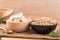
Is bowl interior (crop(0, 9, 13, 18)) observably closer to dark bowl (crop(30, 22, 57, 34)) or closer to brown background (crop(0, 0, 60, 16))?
dark bowl (crop(30, 22, 57, 34))

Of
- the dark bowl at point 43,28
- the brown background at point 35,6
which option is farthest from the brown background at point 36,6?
the dark bowl at point 43,28

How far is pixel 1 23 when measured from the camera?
61.6 inches

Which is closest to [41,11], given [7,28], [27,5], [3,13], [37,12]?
[37,12]

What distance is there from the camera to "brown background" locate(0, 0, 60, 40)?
2.73 meters

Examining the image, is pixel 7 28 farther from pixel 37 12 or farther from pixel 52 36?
pixel 37 12

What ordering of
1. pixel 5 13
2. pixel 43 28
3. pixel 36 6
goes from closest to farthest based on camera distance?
pixel 43 28
pixel 5 13
pixel 36 6

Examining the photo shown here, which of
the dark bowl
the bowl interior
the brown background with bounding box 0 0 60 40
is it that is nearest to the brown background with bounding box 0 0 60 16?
the brown background with bounding box 0 0 60 40

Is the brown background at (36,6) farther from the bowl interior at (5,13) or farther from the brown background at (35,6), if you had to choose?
the bowl interior at (5,13)

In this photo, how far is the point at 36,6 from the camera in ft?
9.14

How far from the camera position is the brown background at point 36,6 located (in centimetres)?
273

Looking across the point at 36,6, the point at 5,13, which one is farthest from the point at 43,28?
the point at 36,6

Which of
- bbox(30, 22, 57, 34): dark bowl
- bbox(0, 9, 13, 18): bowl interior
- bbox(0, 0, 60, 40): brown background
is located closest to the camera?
bbox(30, 22, 57, 34): dark bowl

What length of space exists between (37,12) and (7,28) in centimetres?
151

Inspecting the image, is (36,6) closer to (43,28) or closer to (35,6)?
(35,6)
